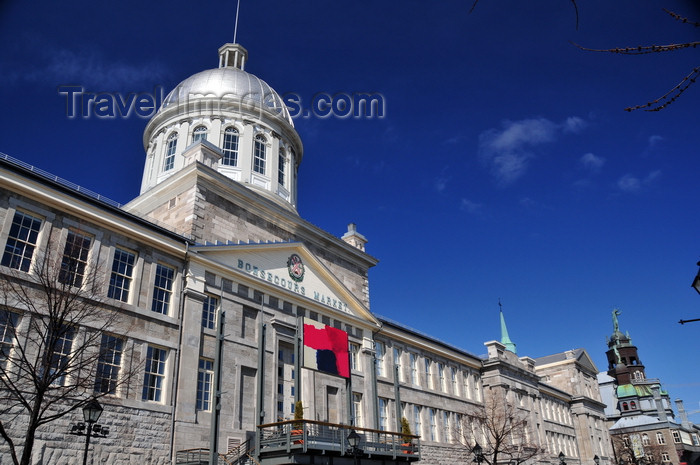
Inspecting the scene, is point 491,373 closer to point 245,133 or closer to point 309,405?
point 309,405

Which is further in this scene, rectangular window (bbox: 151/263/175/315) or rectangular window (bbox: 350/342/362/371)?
rectangular window (bbox: 350/342/362/371)

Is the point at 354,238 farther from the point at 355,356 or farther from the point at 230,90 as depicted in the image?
the point at 230,90

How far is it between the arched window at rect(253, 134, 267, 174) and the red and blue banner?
13.1 metres

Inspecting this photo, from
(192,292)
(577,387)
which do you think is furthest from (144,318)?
(577,387)

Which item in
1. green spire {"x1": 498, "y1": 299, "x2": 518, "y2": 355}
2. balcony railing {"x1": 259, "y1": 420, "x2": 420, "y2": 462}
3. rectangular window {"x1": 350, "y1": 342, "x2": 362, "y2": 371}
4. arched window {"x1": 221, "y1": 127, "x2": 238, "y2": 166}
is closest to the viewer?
balcony railing {"x1": 259, "y1": 420, "x2": 420, "y2": 462}

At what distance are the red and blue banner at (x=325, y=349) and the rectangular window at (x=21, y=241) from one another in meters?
11.7

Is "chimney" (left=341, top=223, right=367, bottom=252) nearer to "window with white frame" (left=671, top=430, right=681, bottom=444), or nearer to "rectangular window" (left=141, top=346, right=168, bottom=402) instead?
"rectangular window" (left=141, top=346, right=168, bottom=402)

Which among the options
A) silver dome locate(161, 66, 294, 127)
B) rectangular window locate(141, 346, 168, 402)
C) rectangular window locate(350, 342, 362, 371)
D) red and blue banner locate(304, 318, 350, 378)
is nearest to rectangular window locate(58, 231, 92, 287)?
rectangular window locate(141, 346, 168, 402)

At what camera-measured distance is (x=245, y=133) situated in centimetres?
3716

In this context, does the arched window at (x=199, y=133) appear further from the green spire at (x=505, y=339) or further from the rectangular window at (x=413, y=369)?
the green spire at (x=505, y=339)

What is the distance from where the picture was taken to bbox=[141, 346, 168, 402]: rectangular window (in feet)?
69.3

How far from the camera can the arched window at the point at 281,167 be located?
3825 cm

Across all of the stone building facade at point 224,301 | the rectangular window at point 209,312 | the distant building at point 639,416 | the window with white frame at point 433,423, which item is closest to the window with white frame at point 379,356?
the stone building facade at point 224,301

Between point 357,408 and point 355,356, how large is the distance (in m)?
2.82
